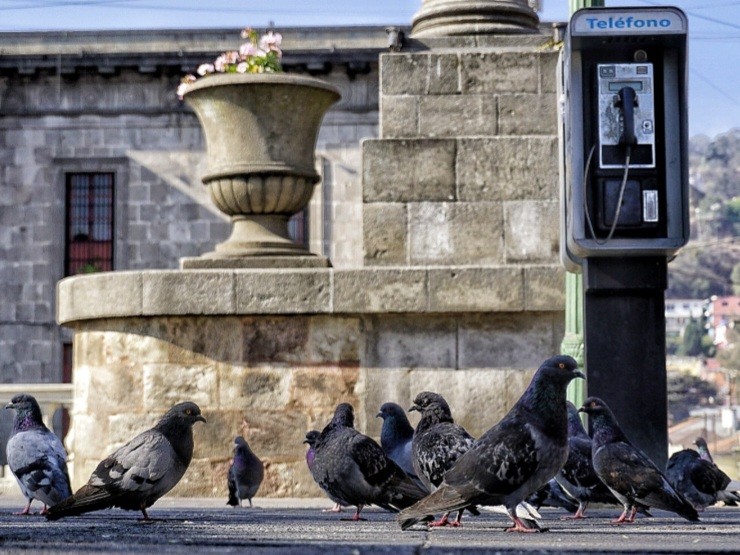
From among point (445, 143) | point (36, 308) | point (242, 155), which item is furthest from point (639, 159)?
point (36, 308)

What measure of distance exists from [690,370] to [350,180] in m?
166

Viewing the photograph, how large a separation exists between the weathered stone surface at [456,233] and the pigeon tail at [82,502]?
15.9 ft

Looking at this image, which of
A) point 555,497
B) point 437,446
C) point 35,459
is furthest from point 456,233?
point 437,446

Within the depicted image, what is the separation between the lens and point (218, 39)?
102ft

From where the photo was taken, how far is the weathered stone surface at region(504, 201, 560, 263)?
1182cm

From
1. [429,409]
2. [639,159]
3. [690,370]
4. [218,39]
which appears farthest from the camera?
[690,370]

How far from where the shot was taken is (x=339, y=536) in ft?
19.4

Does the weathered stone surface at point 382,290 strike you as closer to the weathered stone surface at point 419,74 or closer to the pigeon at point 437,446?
the weathered stone surface at point 419,74

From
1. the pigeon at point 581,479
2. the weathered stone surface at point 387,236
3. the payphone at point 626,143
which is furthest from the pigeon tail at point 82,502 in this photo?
the weathered stone surface at point 387,236

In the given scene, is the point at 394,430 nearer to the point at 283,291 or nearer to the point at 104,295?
the point at 283,291

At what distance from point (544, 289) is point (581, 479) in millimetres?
3089

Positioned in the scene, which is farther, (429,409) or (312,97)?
(312,97)

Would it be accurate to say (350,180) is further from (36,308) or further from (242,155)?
(242,155)

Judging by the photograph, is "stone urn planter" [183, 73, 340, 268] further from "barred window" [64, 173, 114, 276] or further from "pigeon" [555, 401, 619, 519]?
"barred window" [64, 173, 114, 276]
